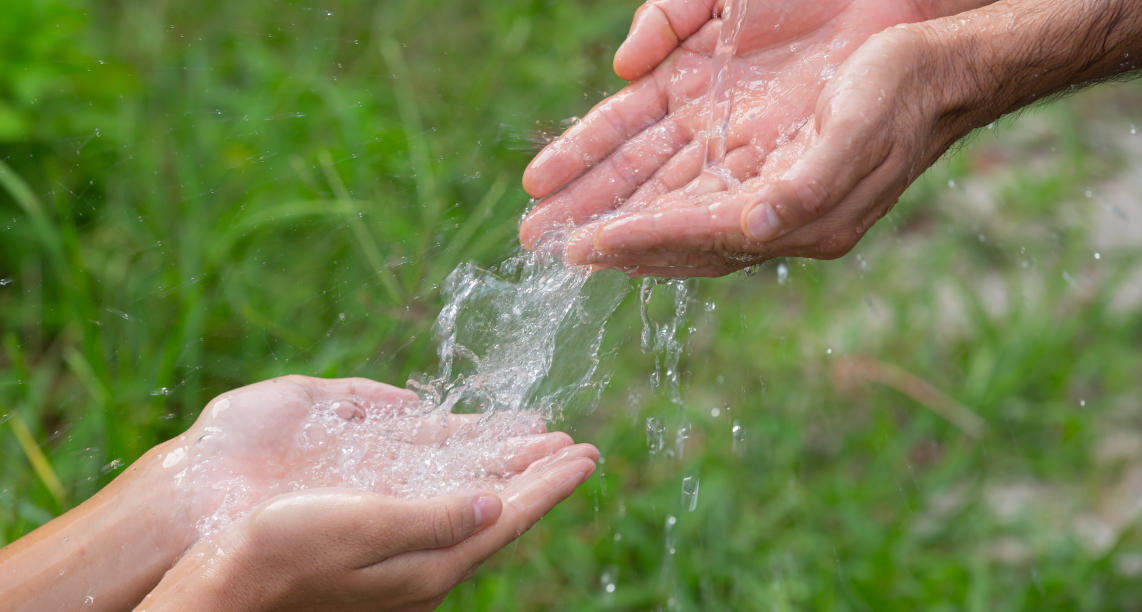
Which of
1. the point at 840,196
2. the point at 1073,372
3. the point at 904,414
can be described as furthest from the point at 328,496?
the point at 1073,372

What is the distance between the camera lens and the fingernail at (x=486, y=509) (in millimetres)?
1700

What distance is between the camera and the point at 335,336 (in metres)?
3.35

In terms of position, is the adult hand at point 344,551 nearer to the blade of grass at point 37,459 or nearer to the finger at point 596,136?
the finger at point 596,136

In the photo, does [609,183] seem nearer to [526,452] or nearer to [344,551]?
[526,452]

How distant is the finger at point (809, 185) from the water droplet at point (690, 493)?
51.9 inches

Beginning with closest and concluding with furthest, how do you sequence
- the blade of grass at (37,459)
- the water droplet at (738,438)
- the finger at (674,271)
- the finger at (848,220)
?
the finger at (848,220) < the finger at (674,271) < the blade of grass at (37,459) < the water droplet at (738,438)

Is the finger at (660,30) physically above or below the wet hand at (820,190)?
above

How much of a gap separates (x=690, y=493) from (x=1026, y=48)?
1.53 meters

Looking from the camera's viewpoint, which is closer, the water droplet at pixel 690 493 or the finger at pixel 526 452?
the finger at pixel 526 452

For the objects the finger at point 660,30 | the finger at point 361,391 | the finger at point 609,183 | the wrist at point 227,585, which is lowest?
the finger at point 361,391

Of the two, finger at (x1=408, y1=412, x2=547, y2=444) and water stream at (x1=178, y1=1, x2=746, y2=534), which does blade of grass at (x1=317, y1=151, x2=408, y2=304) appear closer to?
water stream at (x1=178, y1=1, x2=746, y2=534)

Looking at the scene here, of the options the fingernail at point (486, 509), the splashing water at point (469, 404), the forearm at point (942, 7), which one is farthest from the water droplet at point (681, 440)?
the fingernail at point (486, 509)

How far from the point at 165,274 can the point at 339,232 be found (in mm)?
590

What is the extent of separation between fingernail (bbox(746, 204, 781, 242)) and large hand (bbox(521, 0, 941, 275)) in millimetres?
259
